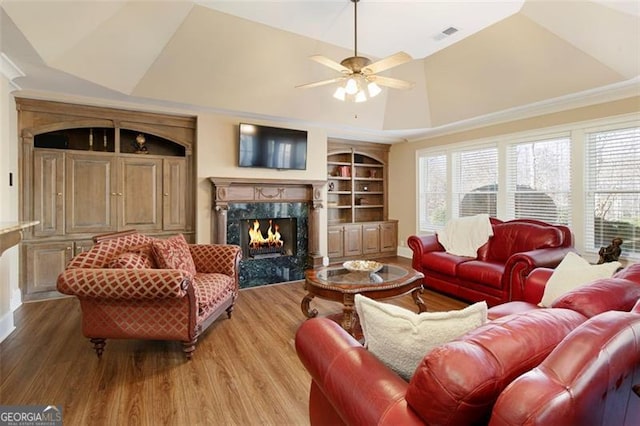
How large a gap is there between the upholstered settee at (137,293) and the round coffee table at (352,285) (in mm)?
935

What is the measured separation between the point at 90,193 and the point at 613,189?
656 cm

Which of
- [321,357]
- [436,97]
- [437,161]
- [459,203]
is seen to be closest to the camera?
[321,357]

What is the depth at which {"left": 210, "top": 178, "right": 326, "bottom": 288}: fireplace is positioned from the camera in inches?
189

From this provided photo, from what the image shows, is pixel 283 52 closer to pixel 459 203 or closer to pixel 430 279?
pixel 430 279

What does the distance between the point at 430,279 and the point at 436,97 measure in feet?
9.20

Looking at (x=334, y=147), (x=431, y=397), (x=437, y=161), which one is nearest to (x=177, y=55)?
(x=334, y=147)

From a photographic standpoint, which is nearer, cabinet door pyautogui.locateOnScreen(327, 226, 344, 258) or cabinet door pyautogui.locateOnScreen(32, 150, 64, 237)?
cabinet door pyautogui.locateOnScreen(32, 150, 64, 237)

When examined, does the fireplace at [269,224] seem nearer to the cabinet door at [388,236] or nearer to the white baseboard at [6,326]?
the cabinet door at [388,236]

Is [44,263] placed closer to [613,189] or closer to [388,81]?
[388,81]

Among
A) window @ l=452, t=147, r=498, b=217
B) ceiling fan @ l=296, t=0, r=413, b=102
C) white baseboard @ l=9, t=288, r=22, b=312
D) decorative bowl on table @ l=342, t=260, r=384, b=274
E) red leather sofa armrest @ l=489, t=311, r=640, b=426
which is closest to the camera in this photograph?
red leather sofa armrest @ l=489, t=311, r=640, b=426

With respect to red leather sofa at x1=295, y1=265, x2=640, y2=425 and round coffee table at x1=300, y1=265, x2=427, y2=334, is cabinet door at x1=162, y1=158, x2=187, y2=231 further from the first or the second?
red leather sofa at x1=295, y1=265, x2=640, y2=425

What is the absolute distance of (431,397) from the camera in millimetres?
859

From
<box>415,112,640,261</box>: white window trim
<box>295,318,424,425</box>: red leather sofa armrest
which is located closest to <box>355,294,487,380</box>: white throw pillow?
<box>295,318,424,425</box>: red leather sofa armrest

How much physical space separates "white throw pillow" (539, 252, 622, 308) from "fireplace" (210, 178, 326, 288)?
3467mm
